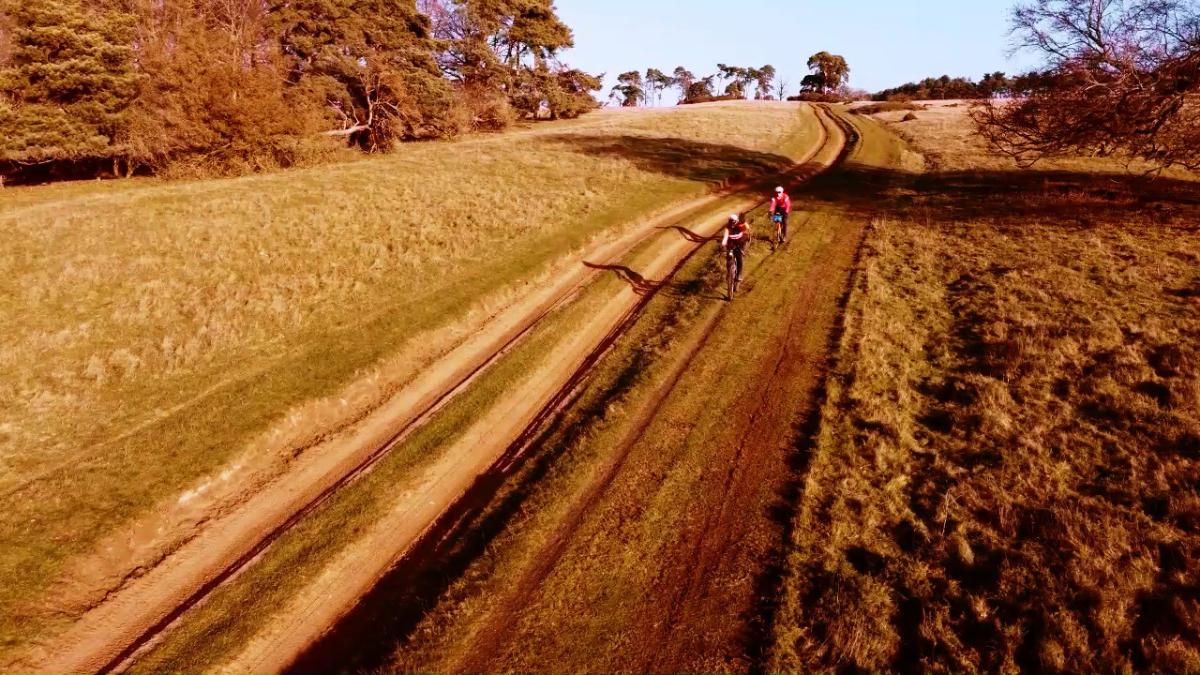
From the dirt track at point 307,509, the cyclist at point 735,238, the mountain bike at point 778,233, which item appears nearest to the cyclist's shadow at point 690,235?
the mountain bike at point 778,233

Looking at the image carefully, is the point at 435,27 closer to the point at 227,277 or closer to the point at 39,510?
the point at 227,277

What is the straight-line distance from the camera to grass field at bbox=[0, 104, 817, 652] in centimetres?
967

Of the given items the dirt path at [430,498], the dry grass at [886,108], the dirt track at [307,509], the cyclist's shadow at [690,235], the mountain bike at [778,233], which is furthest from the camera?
the dry grass at [886,108]

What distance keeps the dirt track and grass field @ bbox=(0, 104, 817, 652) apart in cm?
75

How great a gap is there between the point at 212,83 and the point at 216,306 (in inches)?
960

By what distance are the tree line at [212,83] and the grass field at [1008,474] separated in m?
38.1

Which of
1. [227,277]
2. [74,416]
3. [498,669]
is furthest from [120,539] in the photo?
[227,277]

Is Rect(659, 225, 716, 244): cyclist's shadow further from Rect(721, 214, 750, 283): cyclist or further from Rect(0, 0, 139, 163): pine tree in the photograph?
Rect(0, 0, 139, 163): pine tree

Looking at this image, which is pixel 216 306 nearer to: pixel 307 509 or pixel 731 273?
pixel 307 509

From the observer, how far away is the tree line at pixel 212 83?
29.3 meters

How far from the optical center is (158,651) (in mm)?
6836

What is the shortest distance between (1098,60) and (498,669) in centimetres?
2733

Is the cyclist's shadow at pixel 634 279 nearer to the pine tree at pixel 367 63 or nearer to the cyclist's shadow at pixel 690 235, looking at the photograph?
the cyclist's shadow at pixel 690 235

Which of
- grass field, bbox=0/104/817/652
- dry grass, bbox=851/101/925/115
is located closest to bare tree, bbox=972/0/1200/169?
grass field, bbox=0/104/817/652
